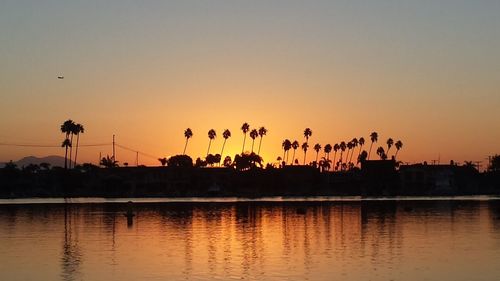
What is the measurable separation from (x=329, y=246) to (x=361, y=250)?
3510 mm

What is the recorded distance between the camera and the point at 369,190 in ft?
643

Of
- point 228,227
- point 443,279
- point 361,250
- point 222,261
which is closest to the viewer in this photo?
point 443,279

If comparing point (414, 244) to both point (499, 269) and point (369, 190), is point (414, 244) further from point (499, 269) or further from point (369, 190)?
point (369, 190)

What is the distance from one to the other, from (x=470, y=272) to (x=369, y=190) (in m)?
162

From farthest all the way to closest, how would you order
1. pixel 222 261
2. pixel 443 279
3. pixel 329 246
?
pixel 329 246
pixel 222 261
pixel 443 279

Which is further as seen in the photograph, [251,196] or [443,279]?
[251,196]

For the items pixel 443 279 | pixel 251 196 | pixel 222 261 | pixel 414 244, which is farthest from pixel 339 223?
pixel 251 196

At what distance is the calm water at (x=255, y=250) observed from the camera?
35.9 meters

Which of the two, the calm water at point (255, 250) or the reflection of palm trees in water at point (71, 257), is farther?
the reflection of palm trees in water at point (71, 257)

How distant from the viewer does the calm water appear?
1412 inches

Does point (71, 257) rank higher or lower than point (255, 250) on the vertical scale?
lower

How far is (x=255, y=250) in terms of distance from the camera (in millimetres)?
45969

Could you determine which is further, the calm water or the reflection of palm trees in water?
the reflection of palm trees in water

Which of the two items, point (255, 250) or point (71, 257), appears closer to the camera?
point (71, 257)
